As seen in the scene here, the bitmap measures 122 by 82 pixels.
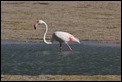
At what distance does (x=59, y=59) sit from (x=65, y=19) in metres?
14.7

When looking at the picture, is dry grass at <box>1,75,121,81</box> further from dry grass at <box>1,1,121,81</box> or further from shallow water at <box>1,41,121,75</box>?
shallow water at <box>1,41,121,75</box>

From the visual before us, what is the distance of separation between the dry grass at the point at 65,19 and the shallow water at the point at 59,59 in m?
1.96

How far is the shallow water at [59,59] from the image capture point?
46.4ft

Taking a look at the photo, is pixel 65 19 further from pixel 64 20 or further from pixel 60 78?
pixel 60 78

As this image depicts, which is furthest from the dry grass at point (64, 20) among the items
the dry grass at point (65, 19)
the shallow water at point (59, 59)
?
the shallow water at point (59, 59)

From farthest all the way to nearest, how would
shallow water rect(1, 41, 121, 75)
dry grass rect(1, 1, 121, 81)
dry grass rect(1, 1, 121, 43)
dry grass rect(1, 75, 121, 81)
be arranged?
dry grass rect(1, 1, 121, 43) → dry grass rect(1, 1, 121, 81) → shallow water rect(1, 41, 121, 75) → dry grass rect(1, 75, 121, 81)

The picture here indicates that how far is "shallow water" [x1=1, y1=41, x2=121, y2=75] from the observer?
14.2m

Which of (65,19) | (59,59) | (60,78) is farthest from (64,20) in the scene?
(60,78)

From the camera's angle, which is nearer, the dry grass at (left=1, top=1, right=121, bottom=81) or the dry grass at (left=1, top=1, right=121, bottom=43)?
the dry grass at (left=1, top=1, right=121, bottom=81)

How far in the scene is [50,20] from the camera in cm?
3041

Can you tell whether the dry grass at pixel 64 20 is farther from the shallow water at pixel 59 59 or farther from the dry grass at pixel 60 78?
the shallow water at pixel 59 59

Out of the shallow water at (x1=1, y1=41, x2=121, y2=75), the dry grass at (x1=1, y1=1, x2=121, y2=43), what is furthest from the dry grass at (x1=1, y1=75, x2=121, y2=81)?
the dry grass at (x1=1, y1=1, x2=121, y2=43)

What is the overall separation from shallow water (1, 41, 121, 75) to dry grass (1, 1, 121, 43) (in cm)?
196

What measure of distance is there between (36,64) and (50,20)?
15.2m
